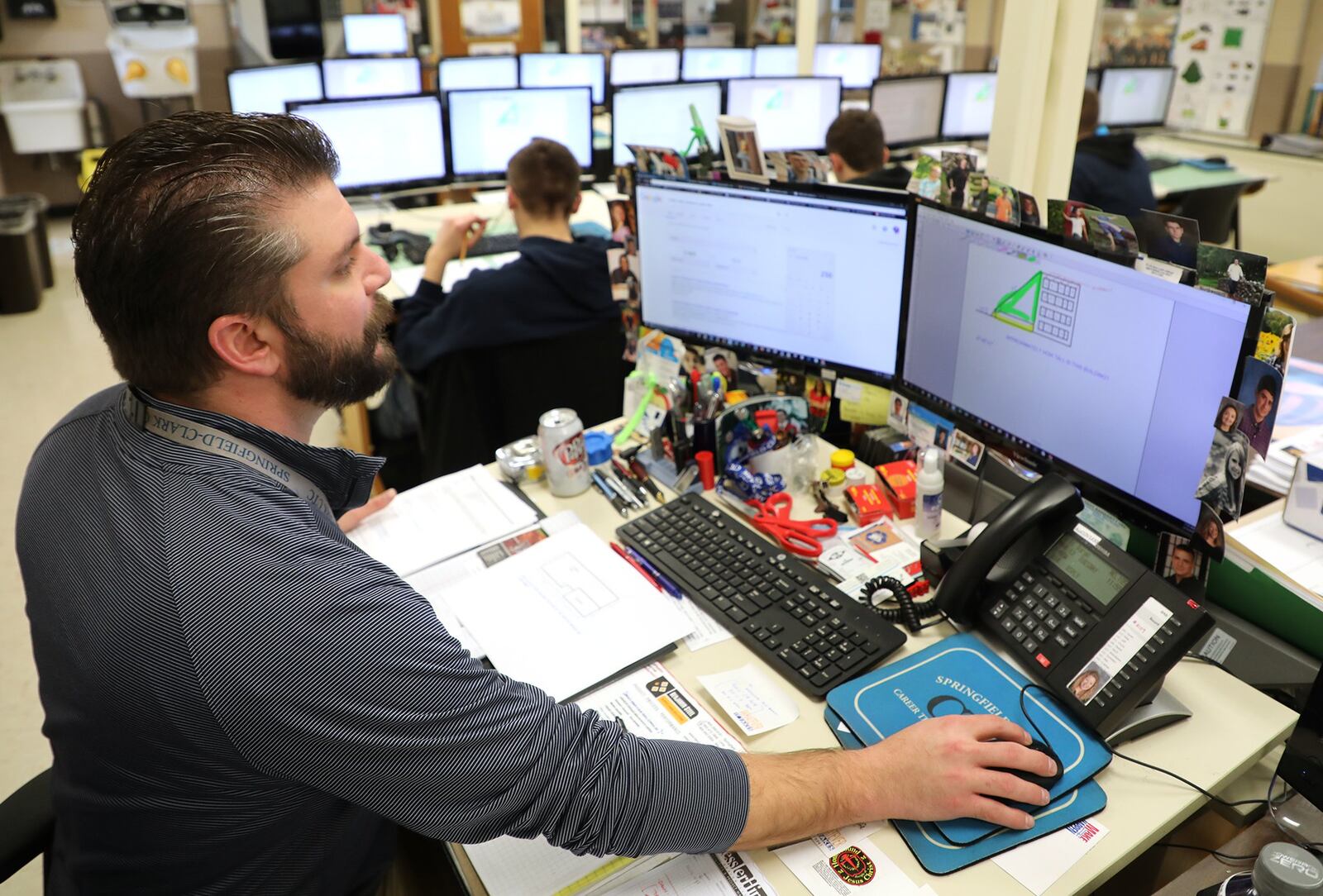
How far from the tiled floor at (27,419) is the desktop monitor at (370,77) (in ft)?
4.85

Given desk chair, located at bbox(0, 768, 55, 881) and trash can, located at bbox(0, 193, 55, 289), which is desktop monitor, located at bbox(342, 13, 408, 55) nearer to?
trash can, located at bbox(0, 193, 55, 289)

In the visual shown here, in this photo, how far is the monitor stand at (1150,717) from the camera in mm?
1075

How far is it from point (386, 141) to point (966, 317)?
2.87 metres

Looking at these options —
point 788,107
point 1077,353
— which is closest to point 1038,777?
point 1077,353

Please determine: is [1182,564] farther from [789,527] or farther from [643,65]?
[643,65]

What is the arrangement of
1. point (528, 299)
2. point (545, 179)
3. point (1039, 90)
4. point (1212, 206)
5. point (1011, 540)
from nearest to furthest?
point (1011, 540) → point (1039, 90) → point (528, 299) → point (545, 179) → point (1212, 206)

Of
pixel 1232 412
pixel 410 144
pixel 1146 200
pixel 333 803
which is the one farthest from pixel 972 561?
pixel 1146 200

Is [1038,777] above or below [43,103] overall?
below

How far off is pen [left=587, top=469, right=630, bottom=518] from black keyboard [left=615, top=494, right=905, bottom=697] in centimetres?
8

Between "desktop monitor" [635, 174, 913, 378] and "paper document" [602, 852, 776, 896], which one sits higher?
"desktop monitor" [635, 174, 913, 378]

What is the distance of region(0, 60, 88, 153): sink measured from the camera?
583 centimetres

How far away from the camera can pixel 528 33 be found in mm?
6098

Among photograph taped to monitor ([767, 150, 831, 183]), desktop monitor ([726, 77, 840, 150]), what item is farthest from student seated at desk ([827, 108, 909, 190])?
photograph taped to monitor ([767, 150, 831, 183])

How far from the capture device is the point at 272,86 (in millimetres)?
3773
